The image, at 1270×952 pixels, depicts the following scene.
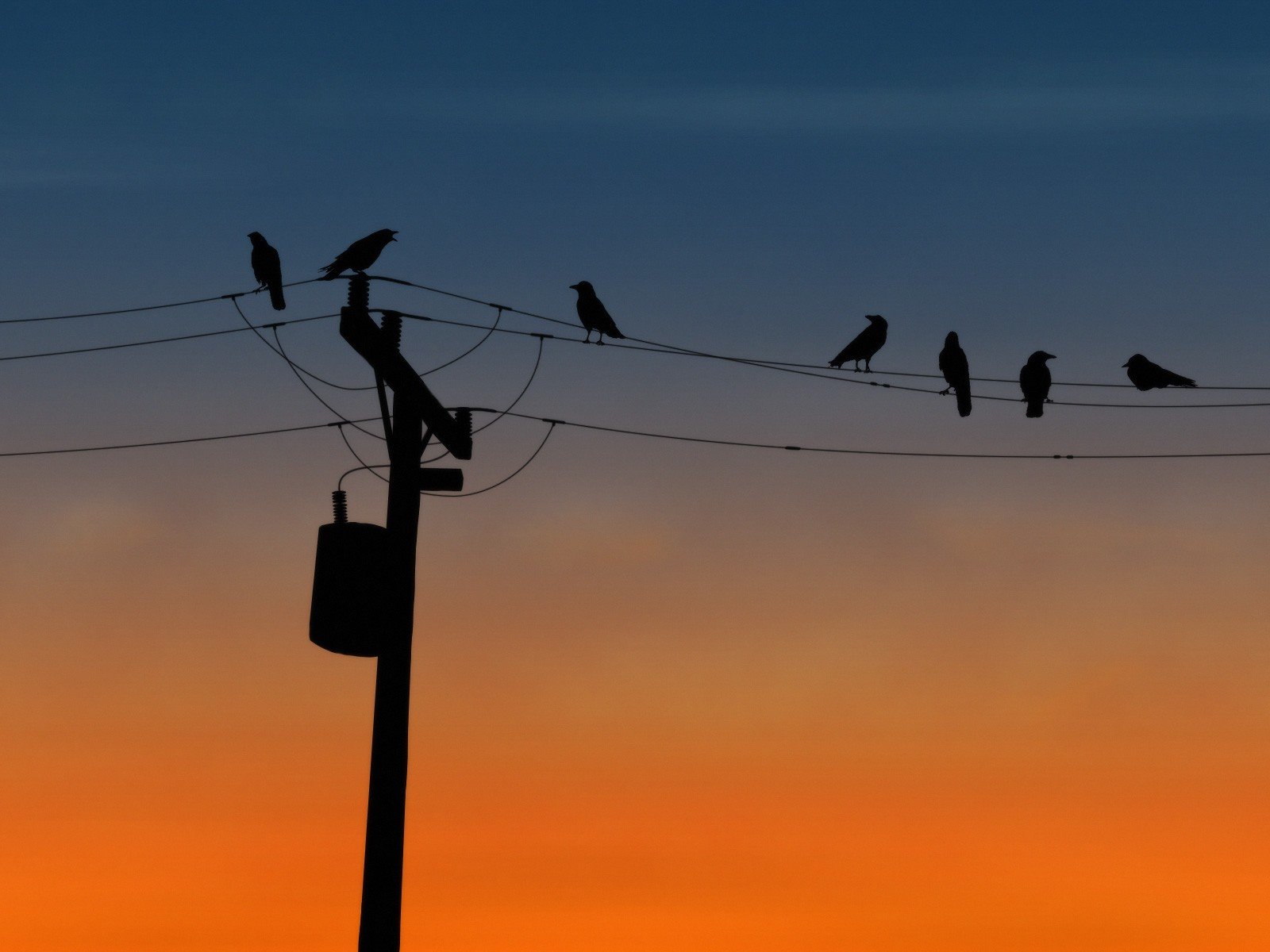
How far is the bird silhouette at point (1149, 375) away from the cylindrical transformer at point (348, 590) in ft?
43.4

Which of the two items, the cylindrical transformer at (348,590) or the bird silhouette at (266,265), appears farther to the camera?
the bird silhouette at (266,265)

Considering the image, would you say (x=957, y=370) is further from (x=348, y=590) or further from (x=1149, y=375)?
(x=348, y=590)

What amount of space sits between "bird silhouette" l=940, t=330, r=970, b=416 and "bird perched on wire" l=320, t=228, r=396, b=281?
266 inches

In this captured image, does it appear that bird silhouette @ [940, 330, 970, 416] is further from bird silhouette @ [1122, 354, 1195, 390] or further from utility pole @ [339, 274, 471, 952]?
utility pole @ [339, 274, 471, 952]

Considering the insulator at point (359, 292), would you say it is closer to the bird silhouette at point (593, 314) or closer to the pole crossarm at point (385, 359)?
the pole crossarm at point (385, 359)

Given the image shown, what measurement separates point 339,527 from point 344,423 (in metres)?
3.08

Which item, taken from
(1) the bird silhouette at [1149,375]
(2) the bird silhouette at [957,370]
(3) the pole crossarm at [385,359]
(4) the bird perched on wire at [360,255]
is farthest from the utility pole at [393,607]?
(1) the bird silhouette at [1149,375]

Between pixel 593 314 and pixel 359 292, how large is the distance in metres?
6.16

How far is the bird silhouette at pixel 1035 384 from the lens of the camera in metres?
20.7

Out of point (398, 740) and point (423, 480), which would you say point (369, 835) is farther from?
point (423, 480)

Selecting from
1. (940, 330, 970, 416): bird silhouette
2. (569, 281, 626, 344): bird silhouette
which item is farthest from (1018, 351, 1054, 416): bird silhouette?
(569, 281, 626, 344): bird silhouette

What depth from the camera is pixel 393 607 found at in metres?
12.4

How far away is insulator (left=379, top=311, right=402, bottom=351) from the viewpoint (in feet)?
44.5

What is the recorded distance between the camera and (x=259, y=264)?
18.4 metres
